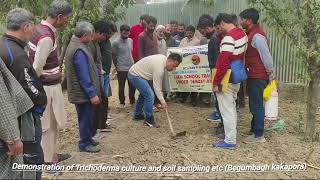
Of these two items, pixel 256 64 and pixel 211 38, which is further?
pixel 211 38

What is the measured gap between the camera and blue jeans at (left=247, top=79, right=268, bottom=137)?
21.7 feet

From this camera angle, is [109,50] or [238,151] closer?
[238,151]

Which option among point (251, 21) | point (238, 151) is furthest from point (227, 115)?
point (251, 21)

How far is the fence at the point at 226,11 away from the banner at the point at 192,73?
1.44 meters

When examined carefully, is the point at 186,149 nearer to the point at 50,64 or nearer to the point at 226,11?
the point at 50,64

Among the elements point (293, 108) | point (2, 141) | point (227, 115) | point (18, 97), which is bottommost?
point (293, 108)

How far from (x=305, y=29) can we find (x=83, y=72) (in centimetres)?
323

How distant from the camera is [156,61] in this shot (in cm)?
755

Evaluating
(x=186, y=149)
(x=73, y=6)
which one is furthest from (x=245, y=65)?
(x=73, y=6)

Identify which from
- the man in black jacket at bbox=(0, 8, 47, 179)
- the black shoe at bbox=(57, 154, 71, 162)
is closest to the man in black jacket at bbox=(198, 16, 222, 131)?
the black shoe at bbox=(57, 154, 71, 162)

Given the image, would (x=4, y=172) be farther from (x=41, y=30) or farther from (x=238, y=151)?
(x=238, y=151)

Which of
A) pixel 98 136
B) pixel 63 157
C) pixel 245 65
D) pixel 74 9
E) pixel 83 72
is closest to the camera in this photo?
pixel 83 72

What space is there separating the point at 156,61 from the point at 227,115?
1.73 meters

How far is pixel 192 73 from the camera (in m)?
9.19
